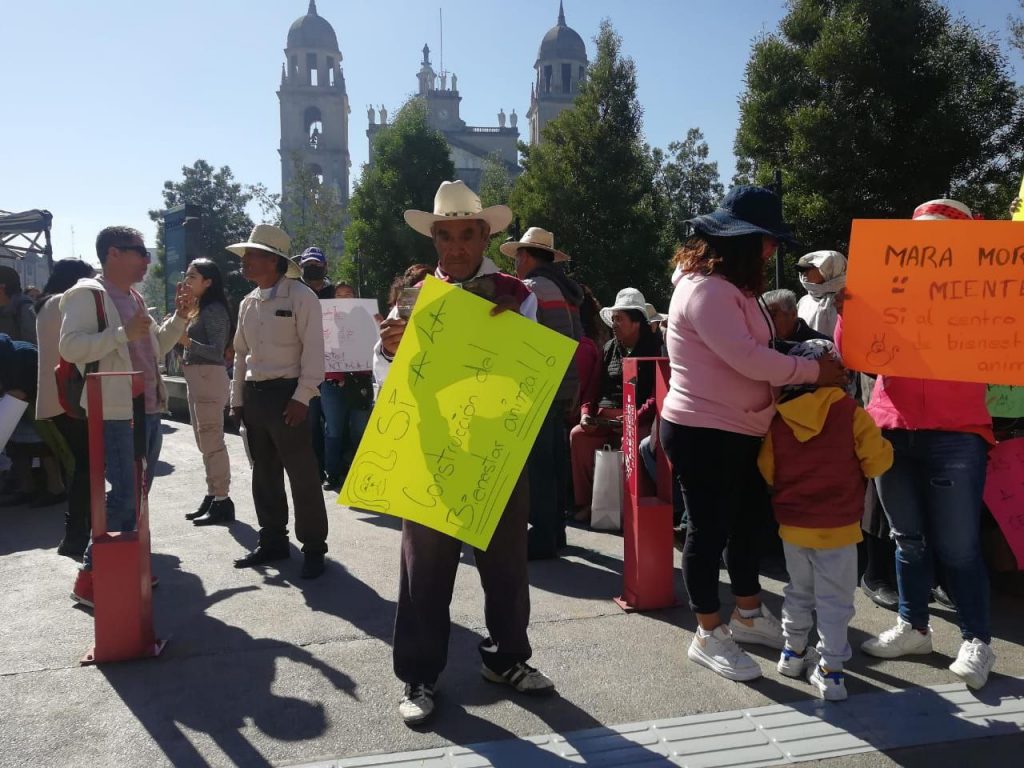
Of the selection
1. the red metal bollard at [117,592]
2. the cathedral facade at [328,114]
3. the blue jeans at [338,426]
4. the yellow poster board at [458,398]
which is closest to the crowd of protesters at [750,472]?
the yellow poster board at [458,398]

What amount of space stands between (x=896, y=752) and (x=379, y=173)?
98.5 ft

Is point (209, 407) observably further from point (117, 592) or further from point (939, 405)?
point (939, 405)

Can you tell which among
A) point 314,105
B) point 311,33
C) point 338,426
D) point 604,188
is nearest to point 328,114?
point 314,105

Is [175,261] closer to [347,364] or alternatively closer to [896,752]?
[347,364]

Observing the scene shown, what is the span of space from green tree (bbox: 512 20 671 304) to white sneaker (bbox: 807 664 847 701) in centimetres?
1849

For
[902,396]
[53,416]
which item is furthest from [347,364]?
[902,396]

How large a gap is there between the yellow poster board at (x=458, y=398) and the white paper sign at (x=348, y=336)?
13.4ft

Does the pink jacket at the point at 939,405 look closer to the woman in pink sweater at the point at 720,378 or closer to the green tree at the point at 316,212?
the woman in pink sweater at the point at 720,378

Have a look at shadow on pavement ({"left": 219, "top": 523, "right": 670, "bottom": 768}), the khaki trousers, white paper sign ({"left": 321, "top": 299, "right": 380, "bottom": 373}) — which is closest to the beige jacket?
shadow on pavement ({"left": 219, "top": 523, "right": 670, "bottom": 768})

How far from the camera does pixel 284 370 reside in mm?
4742

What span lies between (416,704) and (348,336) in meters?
4.40

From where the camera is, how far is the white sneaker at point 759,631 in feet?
11.8

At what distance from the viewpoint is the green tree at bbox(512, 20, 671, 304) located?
21.2 metres

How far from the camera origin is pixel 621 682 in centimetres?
325
